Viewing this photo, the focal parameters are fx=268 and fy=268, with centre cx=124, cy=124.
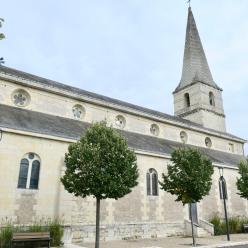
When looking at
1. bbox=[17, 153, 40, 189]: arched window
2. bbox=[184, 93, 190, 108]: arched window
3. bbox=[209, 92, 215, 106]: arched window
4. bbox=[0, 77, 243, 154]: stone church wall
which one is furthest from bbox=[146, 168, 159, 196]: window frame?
bbox=[209, 92, 215, 106]: arched window

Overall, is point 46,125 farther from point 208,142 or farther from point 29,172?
point 208,142

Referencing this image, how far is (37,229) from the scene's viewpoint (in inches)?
479

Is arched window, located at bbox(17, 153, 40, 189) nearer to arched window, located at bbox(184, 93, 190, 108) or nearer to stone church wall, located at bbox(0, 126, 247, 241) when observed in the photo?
stone church wall, located at bbox(0, 126, 247, 241)

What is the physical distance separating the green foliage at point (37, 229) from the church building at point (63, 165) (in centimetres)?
34

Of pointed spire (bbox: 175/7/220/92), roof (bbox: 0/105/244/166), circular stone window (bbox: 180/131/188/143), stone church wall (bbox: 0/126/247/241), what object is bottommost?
stone church wall (bbox: 0/126/247/241)

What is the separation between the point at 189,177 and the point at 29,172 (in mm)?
8438

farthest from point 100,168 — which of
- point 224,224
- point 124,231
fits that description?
point 224,224

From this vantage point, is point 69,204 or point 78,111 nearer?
point 69,204

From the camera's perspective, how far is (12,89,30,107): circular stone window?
1875 centimetres

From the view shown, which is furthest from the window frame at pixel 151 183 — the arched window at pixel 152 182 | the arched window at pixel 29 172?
the arched window at pixel 29 172

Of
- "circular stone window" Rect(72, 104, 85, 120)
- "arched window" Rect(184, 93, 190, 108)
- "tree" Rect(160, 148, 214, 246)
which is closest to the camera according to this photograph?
"tree" Rect(160, 148, 214, 246)

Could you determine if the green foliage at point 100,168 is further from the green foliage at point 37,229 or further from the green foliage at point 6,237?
the green foliage at point 6,237

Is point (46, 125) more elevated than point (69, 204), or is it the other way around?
point (46, 125)

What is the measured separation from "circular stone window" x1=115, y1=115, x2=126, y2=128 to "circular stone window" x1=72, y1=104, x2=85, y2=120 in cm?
325
